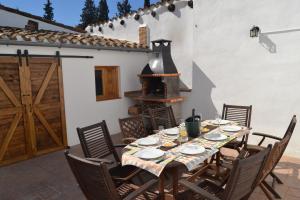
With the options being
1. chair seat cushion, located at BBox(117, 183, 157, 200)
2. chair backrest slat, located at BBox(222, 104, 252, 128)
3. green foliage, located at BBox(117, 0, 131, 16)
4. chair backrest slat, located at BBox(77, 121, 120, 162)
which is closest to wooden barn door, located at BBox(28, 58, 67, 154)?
chair backrest slat, located at BBox(77, 121, 120, 162)

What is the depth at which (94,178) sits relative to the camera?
2.47 metres

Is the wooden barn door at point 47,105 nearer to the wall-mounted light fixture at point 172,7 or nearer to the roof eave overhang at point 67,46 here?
the roof eave overhang at point 67,46

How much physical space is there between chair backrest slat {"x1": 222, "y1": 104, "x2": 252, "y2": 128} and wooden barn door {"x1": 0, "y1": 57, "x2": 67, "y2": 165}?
4.13 meters

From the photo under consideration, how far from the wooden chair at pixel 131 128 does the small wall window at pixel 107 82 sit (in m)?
3.13

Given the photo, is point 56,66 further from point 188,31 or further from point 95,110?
point 188,31

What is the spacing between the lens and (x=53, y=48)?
19.6ft

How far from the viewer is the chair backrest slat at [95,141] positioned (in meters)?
3.58

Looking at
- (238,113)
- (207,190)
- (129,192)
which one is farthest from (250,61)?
(129,192)

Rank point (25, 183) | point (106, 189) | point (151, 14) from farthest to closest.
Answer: point (151, 14), point (25, 183), point (106, 189)

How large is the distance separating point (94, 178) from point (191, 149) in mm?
1357

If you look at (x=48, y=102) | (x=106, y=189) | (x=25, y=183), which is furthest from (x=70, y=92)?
(x=106, y=189)

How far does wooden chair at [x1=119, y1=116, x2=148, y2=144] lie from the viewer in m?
4.32

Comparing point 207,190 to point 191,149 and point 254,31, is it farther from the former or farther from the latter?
point 254,31

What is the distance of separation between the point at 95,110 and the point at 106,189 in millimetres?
4855
